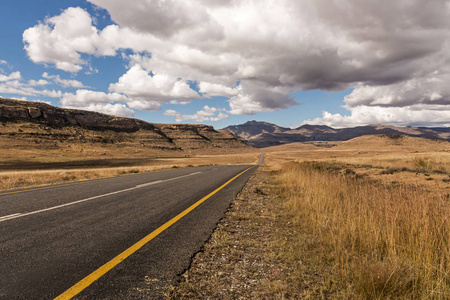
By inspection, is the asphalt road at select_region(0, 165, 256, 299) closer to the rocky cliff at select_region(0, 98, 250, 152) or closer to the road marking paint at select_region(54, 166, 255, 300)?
the road marking paint at select_region(54, 166, 255, 300)

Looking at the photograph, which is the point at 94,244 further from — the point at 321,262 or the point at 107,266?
the point at 321,262

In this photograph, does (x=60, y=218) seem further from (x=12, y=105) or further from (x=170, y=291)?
(x=12, y=105)

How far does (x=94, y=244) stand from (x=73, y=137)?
104 m

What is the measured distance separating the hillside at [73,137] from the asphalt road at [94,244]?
211ft

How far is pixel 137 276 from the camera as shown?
268 centimetres

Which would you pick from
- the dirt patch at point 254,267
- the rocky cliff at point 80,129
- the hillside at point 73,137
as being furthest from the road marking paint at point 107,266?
the rocky cliff at point 80,129

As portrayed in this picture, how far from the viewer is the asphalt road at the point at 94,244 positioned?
2.47 meters

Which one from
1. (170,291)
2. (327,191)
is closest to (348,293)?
(170,291)

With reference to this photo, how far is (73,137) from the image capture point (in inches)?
3506

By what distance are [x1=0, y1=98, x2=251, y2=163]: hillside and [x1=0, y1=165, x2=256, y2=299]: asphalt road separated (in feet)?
211

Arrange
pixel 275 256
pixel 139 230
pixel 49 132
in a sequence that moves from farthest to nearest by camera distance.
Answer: pixel 49 132
pixel 139 230
pixel 275 256

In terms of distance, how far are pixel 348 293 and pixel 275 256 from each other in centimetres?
109

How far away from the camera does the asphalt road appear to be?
97.2 inches

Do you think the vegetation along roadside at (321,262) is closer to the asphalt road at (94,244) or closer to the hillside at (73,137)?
the asphalt road at (94,244)
